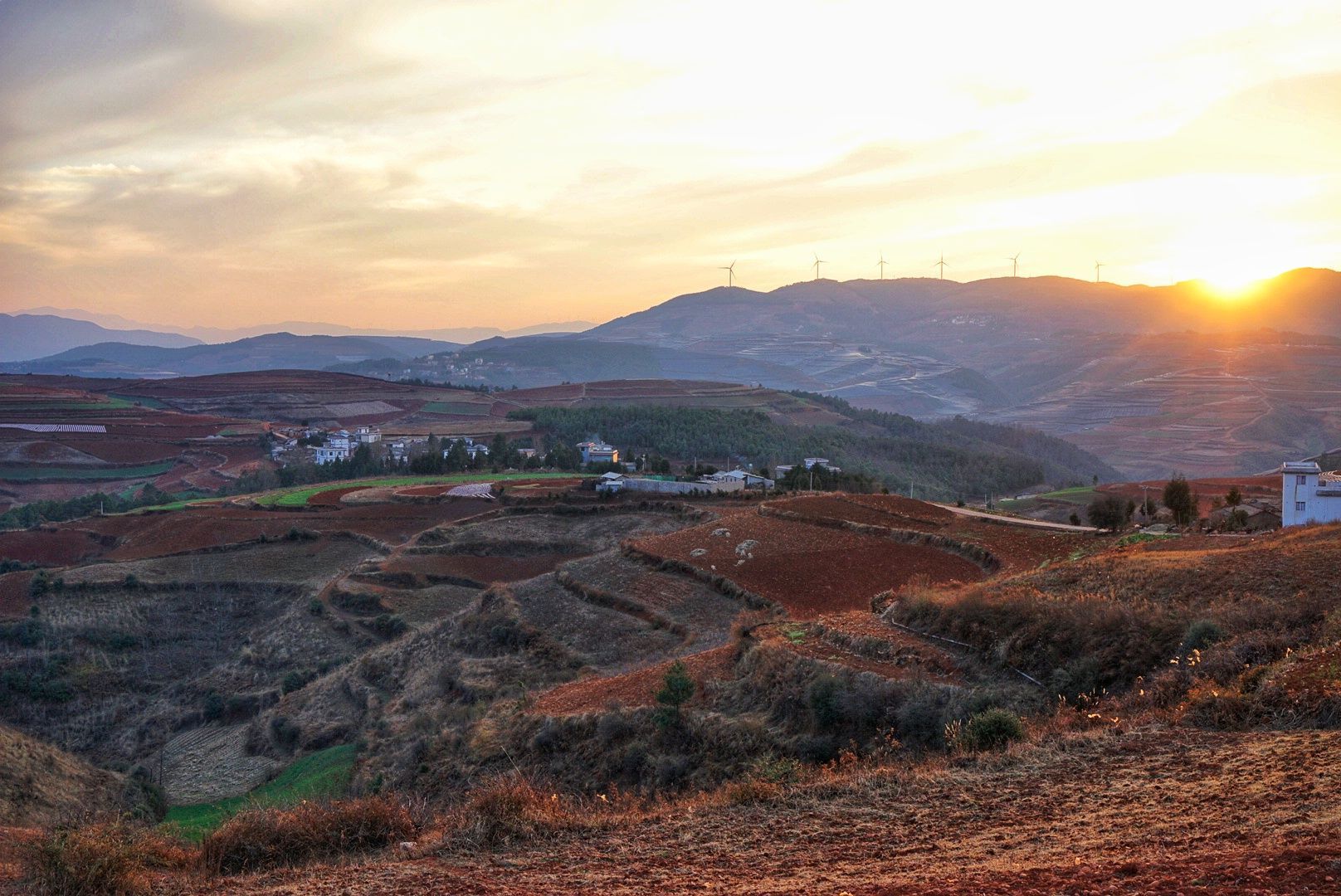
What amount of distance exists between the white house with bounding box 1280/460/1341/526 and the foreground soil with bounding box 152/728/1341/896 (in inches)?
1012

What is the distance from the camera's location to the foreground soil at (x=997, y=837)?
22.5 ft

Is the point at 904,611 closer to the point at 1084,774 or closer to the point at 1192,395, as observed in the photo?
the point at 1084,774

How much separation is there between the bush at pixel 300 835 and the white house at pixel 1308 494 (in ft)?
99.2

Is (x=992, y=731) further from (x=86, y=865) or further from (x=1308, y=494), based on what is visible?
(x=1308, y=494)

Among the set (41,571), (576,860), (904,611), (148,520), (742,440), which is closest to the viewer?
(576,860)

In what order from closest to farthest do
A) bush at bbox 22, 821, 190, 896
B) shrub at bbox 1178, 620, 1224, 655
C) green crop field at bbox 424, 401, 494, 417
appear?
bush at bbox 22, 821, 190, 896, shrub at bbox 1178, 620, 1224, 655, green crop field at bbox 424, 401, 494, 417

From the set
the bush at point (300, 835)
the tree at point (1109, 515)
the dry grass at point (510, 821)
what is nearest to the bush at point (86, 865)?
the bush at point (300, 835)

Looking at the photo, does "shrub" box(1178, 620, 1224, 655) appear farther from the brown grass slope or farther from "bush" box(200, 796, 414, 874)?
the brown grass slope

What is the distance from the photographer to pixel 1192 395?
141250mm

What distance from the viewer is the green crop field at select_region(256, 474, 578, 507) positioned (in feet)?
228

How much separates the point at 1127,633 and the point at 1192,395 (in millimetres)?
143791

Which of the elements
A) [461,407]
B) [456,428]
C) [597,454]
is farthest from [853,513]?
[461,407]

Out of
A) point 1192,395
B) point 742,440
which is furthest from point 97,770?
point 1192,395

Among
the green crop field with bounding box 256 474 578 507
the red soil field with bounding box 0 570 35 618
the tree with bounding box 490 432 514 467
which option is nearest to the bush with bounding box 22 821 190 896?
the red soil field with bounding box 0 570 35 618
